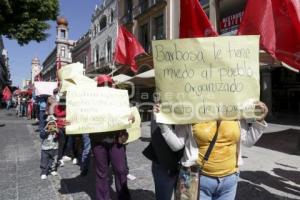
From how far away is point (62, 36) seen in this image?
2857 inches

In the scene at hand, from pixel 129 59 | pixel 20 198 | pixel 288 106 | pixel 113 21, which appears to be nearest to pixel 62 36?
pixel 113 21

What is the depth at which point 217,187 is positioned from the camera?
2826mm

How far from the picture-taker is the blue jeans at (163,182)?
3.47 meters

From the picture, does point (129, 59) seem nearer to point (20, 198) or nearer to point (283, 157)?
point (283, 157)

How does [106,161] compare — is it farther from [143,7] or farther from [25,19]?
[143,7]

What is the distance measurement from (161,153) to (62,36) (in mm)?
72304

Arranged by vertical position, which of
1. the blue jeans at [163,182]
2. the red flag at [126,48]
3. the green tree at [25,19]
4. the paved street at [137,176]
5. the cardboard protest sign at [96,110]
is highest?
the green tree at [25,19]

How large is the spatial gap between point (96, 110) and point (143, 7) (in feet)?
71.8

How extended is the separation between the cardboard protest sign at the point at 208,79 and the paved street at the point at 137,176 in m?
2.55

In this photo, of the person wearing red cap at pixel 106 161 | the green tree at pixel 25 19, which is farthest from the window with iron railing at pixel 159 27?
the person wearing red cap at pixel 106 161

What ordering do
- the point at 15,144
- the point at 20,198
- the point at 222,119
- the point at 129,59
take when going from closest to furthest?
the point at 222,119, the point at 20,198, the point at 129,59, the point at 15,144

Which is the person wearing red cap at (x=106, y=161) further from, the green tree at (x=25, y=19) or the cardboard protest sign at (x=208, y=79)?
the green tree at (x=25, y=19)

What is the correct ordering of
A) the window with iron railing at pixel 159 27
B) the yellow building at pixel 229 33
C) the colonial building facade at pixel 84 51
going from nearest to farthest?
the yellow building at pixel 229 33 < the window with iron railing at pixel 159 27 < the colonial building facade at pixel 84 51

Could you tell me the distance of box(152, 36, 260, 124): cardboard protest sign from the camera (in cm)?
284
